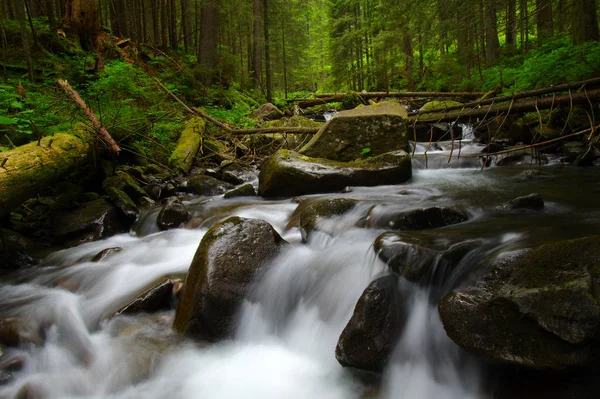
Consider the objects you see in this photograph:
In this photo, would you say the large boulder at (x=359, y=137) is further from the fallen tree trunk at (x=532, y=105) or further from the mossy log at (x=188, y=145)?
the mossy log at (x=188, y=145)

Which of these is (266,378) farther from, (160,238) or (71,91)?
(71,91)

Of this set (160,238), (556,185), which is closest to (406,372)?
(160,238)

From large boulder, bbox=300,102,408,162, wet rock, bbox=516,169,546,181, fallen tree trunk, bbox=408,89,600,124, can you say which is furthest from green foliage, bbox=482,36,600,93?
large boulder, bbox=300,102,408,162

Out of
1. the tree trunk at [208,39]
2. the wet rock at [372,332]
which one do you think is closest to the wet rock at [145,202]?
the wet rock at [372,332]

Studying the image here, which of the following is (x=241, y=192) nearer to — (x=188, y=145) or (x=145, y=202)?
(x=145, y=202)

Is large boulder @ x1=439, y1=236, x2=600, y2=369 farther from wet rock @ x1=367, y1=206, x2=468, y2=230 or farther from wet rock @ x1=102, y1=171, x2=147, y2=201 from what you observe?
wet rock @ x1=102, y1=171, x2=147, y2=201

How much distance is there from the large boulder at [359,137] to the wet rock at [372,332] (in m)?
5.13

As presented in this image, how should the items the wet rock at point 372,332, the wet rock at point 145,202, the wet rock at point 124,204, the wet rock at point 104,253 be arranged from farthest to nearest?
the wet rock at point 145,202
the wet rock at point 124,204
the wet rock at point 104,253
the wet rock at point 372,332

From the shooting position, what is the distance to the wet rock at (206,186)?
7.80 meters

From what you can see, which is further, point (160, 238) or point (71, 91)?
point (71, 91)

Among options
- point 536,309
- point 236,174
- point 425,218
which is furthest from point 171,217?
point 536,309

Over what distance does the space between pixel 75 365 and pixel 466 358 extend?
3.17 meters

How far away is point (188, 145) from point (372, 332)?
7475 mm

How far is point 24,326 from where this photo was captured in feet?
11.7
